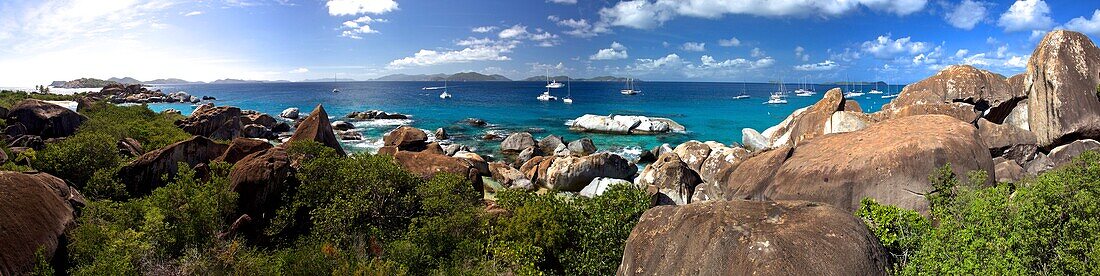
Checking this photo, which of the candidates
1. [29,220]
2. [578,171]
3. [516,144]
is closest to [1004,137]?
[578,171]

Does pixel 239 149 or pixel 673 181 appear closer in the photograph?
pixel 239 149

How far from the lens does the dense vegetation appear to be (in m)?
8.95

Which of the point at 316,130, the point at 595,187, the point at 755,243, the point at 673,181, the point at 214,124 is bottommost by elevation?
the point at 595,187

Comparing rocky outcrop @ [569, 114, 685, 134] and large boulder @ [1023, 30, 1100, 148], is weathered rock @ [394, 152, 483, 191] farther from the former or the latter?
rocky outcrop @ [569, 114, 685, 134]

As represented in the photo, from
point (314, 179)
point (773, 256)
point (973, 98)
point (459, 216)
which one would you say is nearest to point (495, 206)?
point (459, 216)

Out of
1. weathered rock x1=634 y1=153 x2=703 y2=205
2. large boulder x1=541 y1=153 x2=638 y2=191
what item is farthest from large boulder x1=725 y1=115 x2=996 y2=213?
large boulder x1=541 y1=153 x2=638 y2=191

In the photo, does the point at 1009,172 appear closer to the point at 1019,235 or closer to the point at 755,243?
the point at 1019,235

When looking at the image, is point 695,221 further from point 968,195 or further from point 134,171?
point 134,171

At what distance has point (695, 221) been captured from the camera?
34.8 feet

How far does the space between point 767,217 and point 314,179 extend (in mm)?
14989

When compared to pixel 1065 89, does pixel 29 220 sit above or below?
below

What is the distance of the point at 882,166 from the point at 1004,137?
13.5m

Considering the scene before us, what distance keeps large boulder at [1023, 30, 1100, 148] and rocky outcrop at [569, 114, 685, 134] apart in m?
41.4

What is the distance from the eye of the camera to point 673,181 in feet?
94.7
